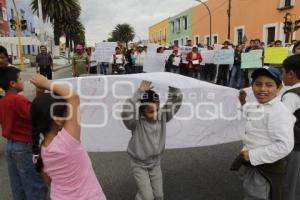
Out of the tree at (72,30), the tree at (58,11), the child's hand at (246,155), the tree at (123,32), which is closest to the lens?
the child's hand at (246,155)

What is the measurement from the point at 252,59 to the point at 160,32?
6008cm

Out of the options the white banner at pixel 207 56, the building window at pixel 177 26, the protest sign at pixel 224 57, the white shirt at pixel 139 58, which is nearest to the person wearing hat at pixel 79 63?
the white shirt at pixel 139 58

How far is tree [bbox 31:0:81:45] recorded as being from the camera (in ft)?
159

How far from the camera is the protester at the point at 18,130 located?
288cm

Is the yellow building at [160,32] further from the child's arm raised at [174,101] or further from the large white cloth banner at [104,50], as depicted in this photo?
the child's arm raised at [174,101]

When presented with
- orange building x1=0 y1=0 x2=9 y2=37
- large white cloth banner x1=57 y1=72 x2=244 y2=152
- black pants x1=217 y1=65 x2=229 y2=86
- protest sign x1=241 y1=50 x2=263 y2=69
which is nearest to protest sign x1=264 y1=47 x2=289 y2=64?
protest sign x1=241 y1=50 x2=263 y2=69

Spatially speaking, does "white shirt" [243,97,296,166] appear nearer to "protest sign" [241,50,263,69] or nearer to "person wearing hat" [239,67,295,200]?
"person wearing hat" [239,67,295,200]

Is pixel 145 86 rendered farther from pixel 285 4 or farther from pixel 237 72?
pixel 285 4

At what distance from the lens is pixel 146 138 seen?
319 cm

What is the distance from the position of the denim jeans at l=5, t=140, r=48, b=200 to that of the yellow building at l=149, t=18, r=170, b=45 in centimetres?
6122

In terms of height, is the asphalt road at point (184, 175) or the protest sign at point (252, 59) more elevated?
the protest sign at point (252, 59)

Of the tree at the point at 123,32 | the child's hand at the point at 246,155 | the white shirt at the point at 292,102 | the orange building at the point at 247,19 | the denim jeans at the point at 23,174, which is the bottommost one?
the denim jeans at the point at 23,174

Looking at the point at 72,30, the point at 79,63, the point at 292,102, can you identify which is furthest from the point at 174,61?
the point at 72,30

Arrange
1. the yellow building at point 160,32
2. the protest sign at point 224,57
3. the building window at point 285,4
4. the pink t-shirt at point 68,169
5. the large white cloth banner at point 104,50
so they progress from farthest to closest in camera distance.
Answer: the yellow building at point 160,32 → the building window at point 285,4 → the protest sign at point 224,57 → the large white cloth banner at point 104,50 → the pink t-shirt at point 68,169
